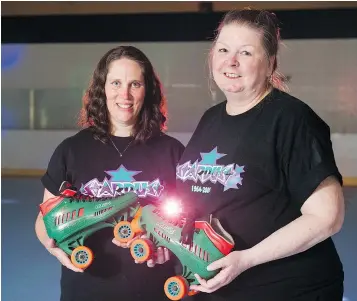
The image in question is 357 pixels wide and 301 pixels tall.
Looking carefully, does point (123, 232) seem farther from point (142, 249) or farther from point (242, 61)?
point (242, 61)

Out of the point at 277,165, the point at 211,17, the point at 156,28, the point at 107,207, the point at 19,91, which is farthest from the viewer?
the point at 19,91

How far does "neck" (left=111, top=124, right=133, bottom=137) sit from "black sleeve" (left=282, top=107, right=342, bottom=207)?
1.30 feet

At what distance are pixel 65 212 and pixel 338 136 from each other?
79 cm

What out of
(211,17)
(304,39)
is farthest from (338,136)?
(211,17)

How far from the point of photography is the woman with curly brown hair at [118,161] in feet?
4.16

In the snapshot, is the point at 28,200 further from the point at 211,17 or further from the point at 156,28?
the point at 211,17

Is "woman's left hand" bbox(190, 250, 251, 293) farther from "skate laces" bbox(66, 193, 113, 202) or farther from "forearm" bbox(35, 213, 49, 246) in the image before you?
"forearm" bbox(35, 213, 49, 246)

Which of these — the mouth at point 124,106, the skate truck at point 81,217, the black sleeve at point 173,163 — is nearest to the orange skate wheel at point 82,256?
the skate truck at point 81,217

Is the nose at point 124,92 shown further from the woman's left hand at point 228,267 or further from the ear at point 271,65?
the woman's left hand at point 228,267

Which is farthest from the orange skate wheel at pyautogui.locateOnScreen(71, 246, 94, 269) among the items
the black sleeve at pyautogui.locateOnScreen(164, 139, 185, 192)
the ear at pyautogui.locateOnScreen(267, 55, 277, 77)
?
the ear at pyautogui.locateOnScreen(267, 55, 277, 77)

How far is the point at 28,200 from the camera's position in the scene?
1.94 metres

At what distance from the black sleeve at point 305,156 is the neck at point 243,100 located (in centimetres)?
10

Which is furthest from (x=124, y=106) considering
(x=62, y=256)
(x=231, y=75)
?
(x=62, y=256)

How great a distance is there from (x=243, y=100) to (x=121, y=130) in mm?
318
